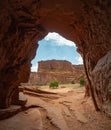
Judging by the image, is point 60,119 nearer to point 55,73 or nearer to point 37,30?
point 37,30

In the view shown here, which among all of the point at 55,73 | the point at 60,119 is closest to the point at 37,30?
the point at 60,119

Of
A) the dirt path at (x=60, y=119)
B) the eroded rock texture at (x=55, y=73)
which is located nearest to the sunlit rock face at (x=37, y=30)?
the dirt path at (x=60, y=119)

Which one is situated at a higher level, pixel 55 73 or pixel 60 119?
pixel 55 73

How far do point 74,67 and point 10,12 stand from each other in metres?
26.3

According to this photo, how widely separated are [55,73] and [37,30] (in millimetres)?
19464

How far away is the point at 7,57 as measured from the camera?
9.99 meters

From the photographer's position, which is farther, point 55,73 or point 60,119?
point 55,73

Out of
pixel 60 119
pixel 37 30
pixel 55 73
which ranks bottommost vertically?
pixel 60 119

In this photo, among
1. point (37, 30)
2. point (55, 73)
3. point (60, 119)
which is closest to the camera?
point (60, 119)

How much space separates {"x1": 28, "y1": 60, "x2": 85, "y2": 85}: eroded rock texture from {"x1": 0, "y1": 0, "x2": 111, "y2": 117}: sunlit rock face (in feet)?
50.3

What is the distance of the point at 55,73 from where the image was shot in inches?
1192

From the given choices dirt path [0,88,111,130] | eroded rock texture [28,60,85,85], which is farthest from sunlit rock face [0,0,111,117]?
eroded rock texture [28,60,85,85]

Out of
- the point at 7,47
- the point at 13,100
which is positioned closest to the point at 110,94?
the point at 7,47

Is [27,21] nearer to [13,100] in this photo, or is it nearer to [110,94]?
[13,100]
